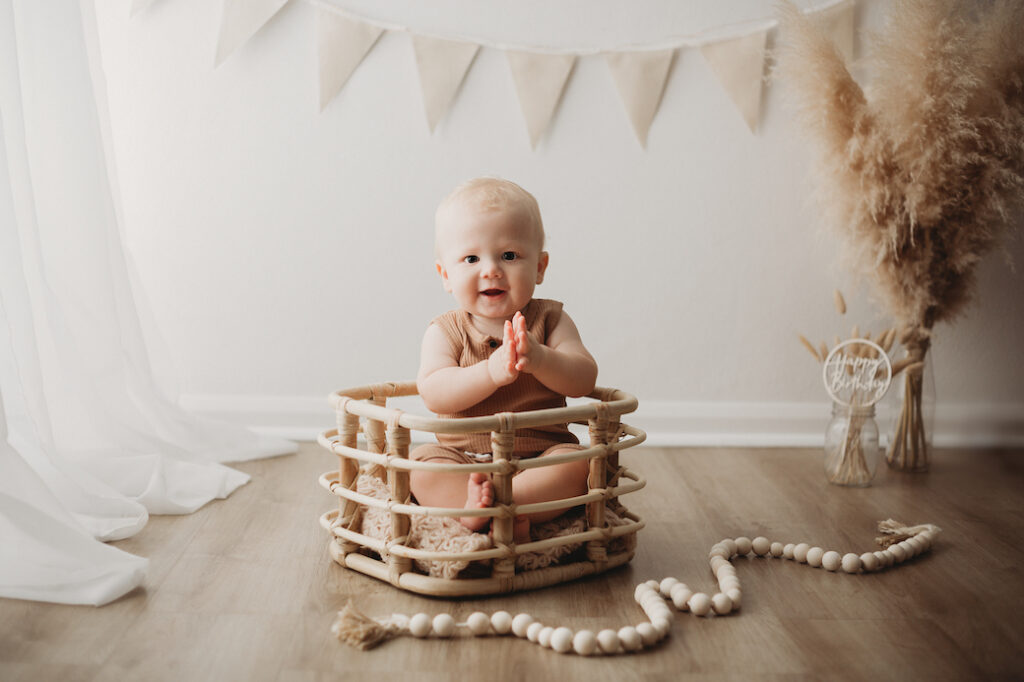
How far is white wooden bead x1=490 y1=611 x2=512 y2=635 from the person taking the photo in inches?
42.5

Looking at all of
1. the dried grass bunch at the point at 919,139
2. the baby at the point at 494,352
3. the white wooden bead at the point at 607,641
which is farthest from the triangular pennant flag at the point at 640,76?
the white wooden bead at the point at 607,641

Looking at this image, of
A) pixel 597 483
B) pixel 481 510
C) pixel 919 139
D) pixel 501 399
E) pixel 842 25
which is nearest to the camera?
pixel 481 510

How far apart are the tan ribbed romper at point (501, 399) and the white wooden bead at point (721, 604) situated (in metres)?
0.30

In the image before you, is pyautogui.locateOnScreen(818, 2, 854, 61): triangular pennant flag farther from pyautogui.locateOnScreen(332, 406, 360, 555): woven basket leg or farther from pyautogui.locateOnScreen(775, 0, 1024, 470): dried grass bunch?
pyautogui.locateOnScreen(332, 406, 360, 555): woven basket leg

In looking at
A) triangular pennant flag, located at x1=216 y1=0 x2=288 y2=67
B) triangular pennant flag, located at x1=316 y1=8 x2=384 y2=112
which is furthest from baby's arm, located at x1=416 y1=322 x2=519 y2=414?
triangular pennant flag, located at x1=216 y1=0 x2=288 y2=67

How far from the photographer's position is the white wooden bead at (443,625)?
1069 mm

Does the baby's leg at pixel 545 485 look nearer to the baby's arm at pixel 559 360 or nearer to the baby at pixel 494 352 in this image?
the baby at pixel 494 352

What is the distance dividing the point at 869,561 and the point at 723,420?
2.94 ft

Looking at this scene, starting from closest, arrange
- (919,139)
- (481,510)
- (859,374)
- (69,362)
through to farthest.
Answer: (481,510) → (69,362) → (919,139) → (859,374)

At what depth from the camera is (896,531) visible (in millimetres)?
1446

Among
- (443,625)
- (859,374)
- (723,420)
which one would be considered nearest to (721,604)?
(443,625)

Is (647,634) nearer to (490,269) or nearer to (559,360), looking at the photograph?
(559,360)

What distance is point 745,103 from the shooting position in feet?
Result: 6.84

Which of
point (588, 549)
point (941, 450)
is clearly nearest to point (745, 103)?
point (941, 450)
